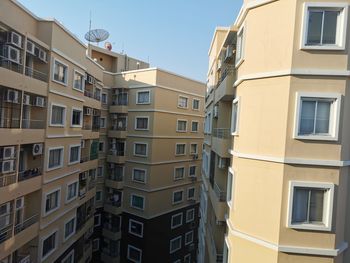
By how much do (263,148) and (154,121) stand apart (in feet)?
50.4

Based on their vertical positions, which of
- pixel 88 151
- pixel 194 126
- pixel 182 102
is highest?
pixel 182 102

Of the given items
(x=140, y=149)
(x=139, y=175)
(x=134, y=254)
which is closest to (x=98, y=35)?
(x=140, y=149)

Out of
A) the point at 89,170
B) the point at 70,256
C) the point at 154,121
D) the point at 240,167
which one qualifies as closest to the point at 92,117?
the point at 89,170

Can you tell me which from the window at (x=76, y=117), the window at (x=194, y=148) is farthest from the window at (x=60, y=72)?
the window at (x=194, y=148)

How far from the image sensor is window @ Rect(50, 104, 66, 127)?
13477 millimetres

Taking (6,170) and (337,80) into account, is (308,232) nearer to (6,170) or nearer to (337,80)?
(337,80)

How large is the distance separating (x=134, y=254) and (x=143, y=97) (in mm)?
12448

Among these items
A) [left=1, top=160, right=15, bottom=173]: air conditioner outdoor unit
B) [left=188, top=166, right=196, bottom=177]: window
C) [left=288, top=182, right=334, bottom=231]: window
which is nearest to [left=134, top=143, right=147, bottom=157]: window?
[left=188, top=166, right=196, bottom=177]: window

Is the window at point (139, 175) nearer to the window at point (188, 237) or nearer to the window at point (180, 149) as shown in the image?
the window at point (180, 149)

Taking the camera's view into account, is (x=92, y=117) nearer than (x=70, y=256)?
No

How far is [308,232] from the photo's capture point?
6875 mm

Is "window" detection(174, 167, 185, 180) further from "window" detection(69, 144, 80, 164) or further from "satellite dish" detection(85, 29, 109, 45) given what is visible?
"satellite dish" detection(85, 29, 109, 45)

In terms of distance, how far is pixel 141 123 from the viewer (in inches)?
904

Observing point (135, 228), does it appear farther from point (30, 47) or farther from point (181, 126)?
point (30, 47)
